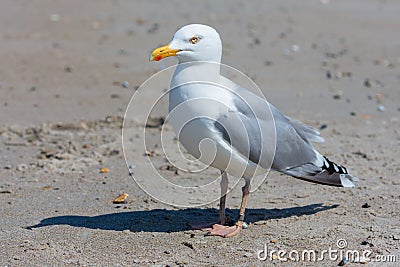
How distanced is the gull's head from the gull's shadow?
4.30 ft

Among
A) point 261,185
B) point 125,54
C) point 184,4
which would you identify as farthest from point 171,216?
point 184,4

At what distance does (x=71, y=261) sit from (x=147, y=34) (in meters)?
8.00

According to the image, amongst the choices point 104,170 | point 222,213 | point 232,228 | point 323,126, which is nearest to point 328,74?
point 323,126

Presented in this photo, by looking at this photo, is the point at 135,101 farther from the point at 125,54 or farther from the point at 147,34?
the point at 147,34

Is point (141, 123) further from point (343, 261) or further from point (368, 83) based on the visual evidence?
point (343, 261)

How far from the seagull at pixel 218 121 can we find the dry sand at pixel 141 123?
1.54ft

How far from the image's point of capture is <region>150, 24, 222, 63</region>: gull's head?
4.91 m

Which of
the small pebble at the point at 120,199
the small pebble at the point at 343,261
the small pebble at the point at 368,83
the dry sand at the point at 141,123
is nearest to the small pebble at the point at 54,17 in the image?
the dry sand at the point at 141,123

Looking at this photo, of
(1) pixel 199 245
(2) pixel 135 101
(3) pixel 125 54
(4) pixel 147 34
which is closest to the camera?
(1) pixel 199 245

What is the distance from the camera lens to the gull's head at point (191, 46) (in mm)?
4906

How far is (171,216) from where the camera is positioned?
557 cm

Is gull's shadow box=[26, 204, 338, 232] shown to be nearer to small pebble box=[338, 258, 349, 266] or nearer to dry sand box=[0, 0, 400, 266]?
dry sand box=[0, 0, 400, 266]

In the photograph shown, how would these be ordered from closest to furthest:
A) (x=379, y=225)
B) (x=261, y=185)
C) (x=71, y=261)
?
(x=71, y=261) < (x=379, y=225) < (x=261, y=185)

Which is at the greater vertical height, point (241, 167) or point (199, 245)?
point (241, 167)
